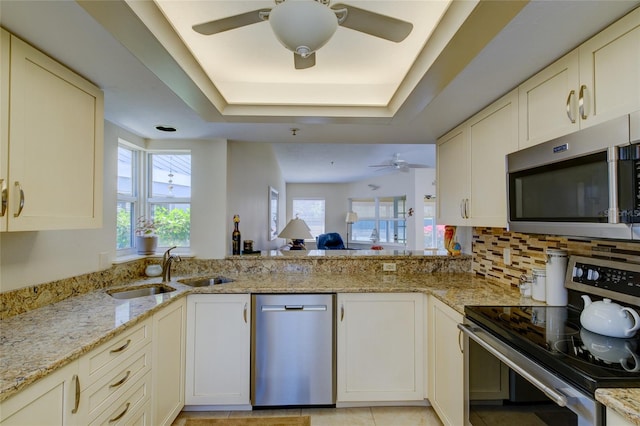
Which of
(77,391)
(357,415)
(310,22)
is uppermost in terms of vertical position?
(310,22)

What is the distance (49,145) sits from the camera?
4.40ft

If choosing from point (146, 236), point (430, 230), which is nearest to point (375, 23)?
point (146, 236)

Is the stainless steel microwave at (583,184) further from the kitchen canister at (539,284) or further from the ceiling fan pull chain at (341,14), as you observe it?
the ceiling fan pull chain at (341,14)

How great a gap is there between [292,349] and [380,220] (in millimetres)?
5942

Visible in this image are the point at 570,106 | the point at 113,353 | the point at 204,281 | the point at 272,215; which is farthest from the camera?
the point at 272,215

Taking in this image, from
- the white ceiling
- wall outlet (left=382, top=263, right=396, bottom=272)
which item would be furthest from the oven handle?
the white ceiling

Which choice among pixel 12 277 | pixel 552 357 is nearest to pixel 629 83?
pixel 552 357

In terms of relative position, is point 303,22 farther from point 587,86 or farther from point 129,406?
point 129,406

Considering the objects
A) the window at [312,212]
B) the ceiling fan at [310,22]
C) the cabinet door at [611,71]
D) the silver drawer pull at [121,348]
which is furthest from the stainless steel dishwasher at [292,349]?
the window at [312,212]

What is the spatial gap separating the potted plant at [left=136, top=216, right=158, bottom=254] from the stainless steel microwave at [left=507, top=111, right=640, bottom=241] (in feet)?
8.91

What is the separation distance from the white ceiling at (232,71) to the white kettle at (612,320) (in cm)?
108

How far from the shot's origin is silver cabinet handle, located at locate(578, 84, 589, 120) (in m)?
1.21

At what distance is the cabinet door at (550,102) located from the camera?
127 centimetres

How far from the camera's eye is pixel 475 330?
4.88 ft
